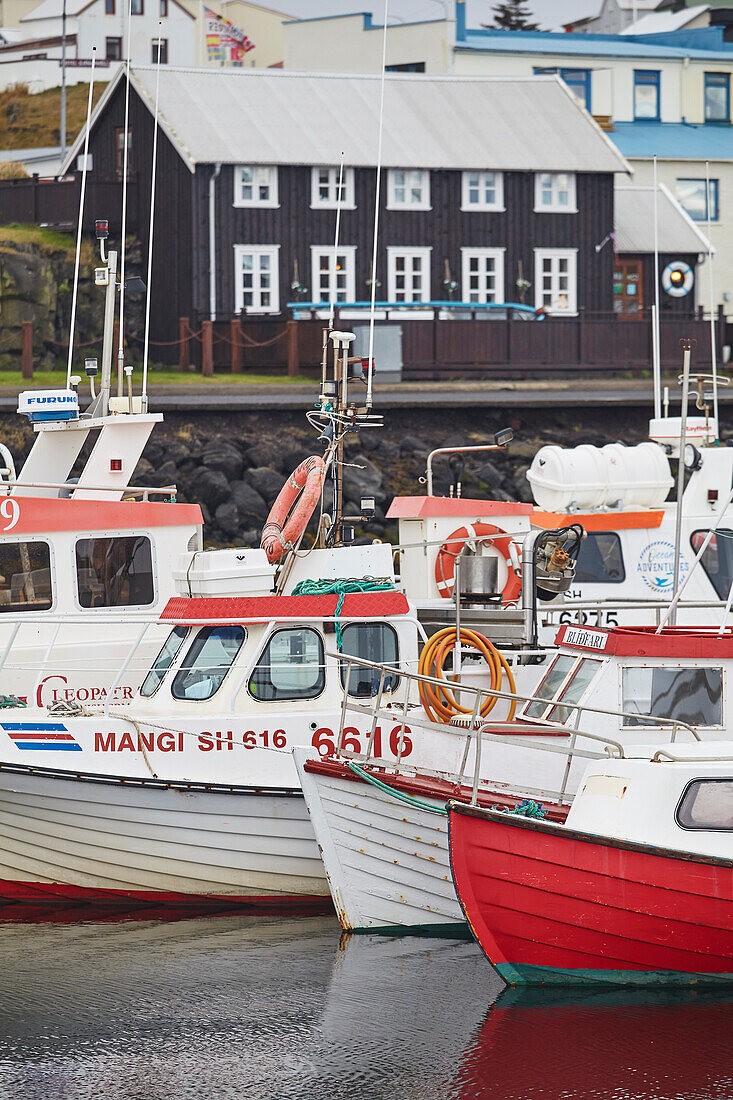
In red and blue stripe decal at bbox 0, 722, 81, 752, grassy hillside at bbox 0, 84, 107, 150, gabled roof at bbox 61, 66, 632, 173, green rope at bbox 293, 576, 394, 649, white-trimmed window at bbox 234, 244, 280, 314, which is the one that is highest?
grassy hillside at bbox 0, 84, 107, 150

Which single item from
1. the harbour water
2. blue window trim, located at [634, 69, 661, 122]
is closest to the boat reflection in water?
the harbour water

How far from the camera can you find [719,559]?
15.3m

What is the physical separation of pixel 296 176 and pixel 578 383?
7863 mm

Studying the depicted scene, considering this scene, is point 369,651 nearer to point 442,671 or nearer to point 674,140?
point 442,671

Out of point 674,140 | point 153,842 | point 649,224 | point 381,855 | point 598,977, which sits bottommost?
point 598,977

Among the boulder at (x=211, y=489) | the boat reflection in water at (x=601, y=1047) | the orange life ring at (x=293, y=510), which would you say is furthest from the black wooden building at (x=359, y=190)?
the boat reflection in water at (x=601, y=1047)

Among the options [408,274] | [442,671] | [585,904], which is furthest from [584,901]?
[408,274]

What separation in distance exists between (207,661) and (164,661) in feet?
1.46

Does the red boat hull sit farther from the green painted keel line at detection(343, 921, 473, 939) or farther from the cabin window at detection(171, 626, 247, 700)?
the cabin window at detection(171, 626, 247, 700)

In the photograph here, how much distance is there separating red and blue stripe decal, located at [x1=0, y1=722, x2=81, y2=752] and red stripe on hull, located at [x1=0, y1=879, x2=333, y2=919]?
1131 millimetres

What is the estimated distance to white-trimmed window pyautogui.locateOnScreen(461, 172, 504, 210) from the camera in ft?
109

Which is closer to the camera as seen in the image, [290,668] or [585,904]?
[585,904]

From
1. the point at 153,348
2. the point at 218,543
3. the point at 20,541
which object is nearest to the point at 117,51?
the point at 153,348

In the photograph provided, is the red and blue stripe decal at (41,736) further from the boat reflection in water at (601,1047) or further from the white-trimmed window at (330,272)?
the white-trimmed window at (330,272)
